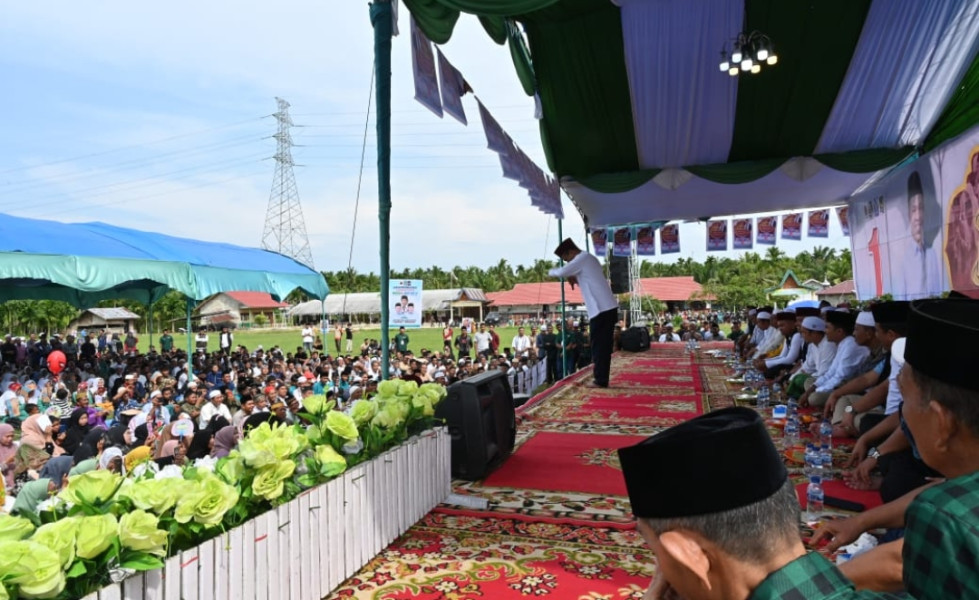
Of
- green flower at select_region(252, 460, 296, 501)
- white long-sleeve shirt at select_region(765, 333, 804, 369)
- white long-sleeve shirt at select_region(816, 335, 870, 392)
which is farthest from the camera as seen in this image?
white long-sleeve shirt at select_region(765, 333, 804, 369)

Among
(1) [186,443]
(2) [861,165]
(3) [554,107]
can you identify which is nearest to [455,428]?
(1) [186,443]

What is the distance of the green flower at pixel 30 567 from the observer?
1368 mm

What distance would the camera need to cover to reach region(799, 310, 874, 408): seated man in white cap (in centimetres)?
523

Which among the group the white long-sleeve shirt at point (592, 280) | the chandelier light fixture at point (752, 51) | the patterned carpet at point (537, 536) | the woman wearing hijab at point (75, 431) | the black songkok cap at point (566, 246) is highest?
the chandelier light fixture at point (752, 51)

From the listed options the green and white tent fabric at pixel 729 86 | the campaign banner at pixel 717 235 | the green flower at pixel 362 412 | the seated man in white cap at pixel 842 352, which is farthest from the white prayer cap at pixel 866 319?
the campaign banner at pixel 717 235

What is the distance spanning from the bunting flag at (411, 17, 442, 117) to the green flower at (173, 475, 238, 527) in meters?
3.49

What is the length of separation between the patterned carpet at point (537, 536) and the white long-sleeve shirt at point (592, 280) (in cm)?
189

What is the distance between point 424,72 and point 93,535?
13.6 feet

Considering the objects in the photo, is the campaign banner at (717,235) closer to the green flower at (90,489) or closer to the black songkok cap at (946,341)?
the black songkok cap at (946,341)

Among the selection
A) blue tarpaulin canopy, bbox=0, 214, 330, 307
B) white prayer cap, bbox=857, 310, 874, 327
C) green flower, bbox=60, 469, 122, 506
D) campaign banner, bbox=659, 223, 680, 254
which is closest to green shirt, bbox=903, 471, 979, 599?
green flower, bbox=60, 469, 122, 506

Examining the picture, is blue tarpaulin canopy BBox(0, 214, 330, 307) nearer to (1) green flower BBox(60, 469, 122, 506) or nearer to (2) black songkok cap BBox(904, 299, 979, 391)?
(1) green flower BBox(60, 469, 122, 506)

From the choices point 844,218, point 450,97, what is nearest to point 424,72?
point 450,97

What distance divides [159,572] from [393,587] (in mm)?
1041

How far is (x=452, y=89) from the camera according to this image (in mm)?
5457
